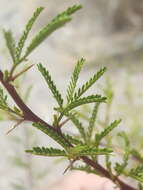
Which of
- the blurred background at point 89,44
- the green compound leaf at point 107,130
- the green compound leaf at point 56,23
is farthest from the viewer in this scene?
the blurred background at point 89,44

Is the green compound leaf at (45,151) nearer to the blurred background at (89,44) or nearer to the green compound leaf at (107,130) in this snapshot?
the green compound leaf at (107,130)

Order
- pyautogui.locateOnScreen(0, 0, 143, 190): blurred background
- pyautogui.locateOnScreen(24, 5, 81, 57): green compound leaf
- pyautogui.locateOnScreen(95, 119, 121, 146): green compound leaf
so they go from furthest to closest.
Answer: pyautogui.locateOnScreen(0, 0, 143, 190): blurred background, pyautogui.locateOnScreen(95, 119, 121, 146): green compound leaf, pyautogui.locateOnScreen(24, 5, 81, 57): green compound leaf

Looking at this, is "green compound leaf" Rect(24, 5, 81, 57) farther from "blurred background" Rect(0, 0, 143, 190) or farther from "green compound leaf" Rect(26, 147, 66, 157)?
"blurred background" Rect(0, 0, 143, 190)

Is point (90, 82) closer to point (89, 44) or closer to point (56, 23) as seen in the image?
point (56, 23)

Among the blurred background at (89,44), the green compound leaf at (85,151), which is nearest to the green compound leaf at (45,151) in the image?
the green compound leaf at (85,151)

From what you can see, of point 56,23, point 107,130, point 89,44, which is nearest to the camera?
point 56,23

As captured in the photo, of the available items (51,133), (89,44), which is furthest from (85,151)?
(89,44)

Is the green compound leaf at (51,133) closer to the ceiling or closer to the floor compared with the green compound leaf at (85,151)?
closer to the ceiling

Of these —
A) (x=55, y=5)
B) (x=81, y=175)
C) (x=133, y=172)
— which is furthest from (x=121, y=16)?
(x=133, y=172)

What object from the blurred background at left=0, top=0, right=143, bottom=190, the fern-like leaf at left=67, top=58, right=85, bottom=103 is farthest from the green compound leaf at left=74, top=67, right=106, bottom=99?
the blurred background at left=0, top=0, right=143, bottom=190

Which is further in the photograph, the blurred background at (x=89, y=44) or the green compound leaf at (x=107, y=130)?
the blurred background at (x=89, y=44)

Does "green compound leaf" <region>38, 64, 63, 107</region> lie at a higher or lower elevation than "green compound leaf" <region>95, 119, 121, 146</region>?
higher
